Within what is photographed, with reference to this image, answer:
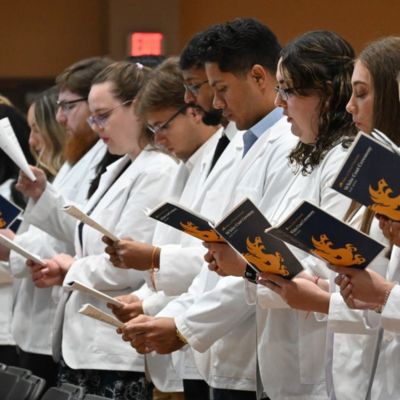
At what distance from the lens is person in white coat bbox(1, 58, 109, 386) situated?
4.64 m

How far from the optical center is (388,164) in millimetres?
2125

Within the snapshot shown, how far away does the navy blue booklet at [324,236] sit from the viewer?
7.27ft

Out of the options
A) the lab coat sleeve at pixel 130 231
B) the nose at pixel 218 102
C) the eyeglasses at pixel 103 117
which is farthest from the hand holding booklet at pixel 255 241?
the eyeglasses at pixel 103 117

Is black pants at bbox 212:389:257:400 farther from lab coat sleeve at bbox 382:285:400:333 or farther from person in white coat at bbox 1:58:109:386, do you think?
person in white coat at bbox 1:58:109:386

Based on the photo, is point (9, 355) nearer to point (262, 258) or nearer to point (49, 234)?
point (49, 234)

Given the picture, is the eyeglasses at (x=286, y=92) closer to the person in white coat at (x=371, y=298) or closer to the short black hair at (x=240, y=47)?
the person in white coat at (x=371, y=298)

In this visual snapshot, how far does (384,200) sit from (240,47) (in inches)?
53.9

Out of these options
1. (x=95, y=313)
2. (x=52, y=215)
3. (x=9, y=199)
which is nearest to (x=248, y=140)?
(x=95, y=313)

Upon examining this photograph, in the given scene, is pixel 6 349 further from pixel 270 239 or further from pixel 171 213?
pixel 270 239

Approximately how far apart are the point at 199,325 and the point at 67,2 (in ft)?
20.0

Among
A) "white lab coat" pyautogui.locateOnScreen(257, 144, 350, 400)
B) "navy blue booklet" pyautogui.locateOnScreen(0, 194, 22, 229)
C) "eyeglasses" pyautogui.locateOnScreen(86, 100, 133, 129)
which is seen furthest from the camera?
"navy blue booklet" pyautogui.locateOnScreen(0, 194, 22, 229)

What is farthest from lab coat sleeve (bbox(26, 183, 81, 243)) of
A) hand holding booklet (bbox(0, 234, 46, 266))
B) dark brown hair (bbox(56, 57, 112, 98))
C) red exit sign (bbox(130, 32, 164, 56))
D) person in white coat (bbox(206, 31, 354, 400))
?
red exit sign (bbox(130, 32, 164, 56))

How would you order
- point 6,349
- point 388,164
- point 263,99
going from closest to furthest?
point 388,164, point 263,99, point 6,349

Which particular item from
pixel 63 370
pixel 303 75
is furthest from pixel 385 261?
pixel 63 370
